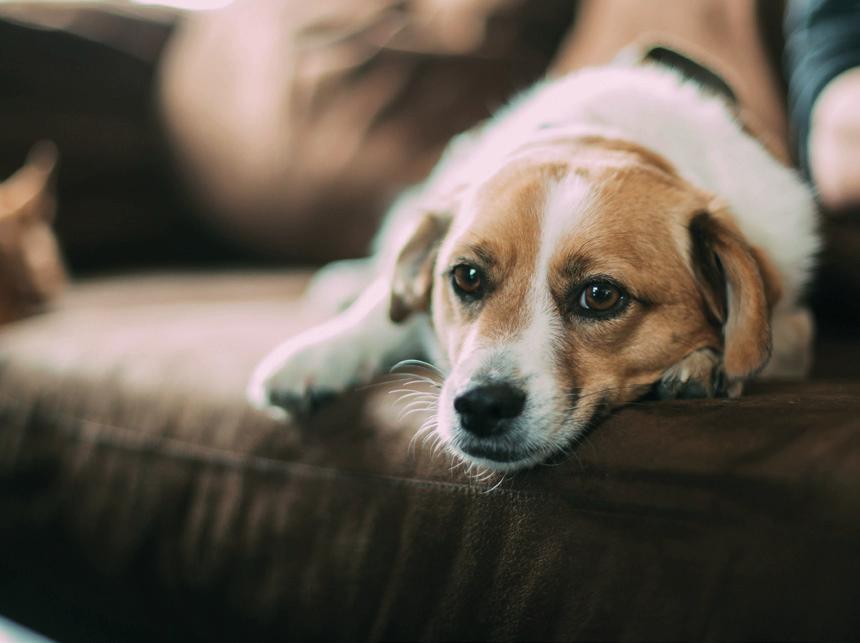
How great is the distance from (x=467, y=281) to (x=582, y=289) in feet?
0.63

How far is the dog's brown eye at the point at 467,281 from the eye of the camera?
119 cm

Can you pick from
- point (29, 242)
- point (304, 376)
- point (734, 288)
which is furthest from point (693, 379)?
point (29, 242)

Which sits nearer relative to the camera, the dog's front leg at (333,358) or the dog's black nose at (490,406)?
the dog's black nose at (490,406)

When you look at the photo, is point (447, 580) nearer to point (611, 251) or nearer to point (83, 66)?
point (611, 251)

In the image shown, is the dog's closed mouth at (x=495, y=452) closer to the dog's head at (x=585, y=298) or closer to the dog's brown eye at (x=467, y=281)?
the dog's head at (x=585, y=298)

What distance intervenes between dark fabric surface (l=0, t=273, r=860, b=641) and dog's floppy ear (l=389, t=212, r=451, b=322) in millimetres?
251

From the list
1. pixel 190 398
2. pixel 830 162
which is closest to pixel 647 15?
pixel 830 162

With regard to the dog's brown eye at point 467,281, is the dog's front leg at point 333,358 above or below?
below

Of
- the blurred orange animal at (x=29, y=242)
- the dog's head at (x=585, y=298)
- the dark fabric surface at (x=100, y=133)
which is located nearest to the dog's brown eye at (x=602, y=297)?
the dog's head at (x=585, y=298)

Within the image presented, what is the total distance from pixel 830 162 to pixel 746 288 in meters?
0.58

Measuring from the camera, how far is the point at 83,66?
7.60ft

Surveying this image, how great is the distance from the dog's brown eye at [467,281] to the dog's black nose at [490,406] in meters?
0.23

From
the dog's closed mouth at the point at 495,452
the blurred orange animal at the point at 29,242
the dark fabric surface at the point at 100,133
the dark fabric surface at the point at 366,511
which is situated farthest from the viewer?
the dark fabric surface at the point at 100,133

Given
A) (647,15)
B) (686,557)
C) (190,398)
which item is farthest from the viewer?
(647,15)
